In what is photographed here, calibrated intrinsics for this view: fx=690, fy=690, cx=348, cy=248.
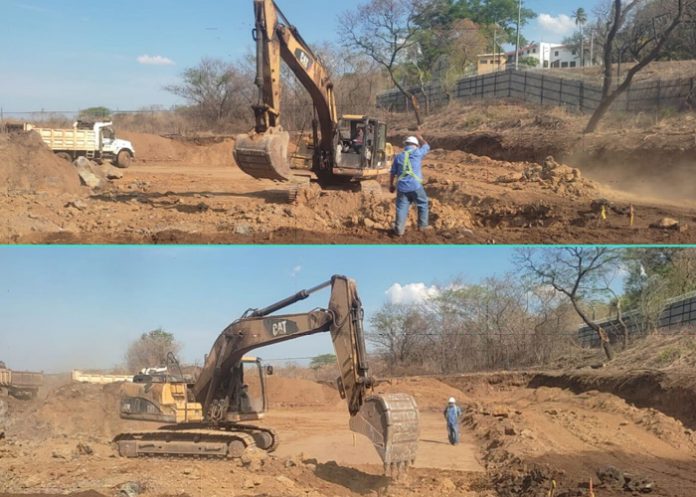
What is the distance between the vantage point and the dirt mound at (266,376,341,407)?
2692 cm

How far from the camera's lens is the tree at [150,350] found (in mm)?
34062

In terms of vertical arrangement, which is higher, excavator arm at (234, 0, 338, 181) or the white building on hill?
the white building on hill

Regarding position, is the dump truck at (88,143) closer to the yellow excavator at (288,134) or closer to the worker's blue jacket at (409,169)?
the yellow excavator at (288,134)

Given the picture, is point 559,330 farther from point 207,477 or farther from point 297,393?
point 207,477

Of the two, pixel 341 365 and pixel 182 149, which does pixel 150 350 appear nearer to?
pixel 182 149

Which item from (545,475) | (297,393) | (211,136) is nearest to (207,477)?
(545,475)

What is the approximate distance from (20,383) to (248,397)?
31.8 ft

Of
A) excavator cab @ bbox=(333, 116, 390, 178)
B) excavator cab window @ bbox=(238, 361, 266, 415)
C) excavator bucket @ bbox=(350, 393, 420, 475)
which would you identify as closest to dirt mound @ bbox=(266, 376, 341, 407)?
excavator cab @ bbox=(333, 116, 390, 178)

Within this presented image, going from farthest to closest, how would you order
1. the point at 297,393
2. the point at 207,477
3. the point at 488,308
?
1. the point at 488,308
2. the point at 297,393
3. the point at 207,477

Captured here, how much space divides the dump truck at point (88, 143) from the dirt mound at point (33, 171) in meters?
6.04

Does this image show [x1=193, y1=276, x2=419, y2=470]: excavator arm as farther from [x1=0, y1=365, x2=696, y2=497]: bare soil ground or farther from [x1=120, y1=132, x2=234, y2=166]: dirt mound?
[x1=120, y1=132, x2=234, y2=166]: dirt mound

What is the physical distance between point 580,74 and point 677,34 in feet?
17.8

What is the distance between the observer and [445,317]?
3409 cm

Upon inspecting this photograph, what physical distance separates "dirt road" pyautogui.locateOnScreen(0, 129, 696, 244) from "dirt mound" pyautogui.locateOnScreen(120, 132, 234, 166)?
18.4 meters
